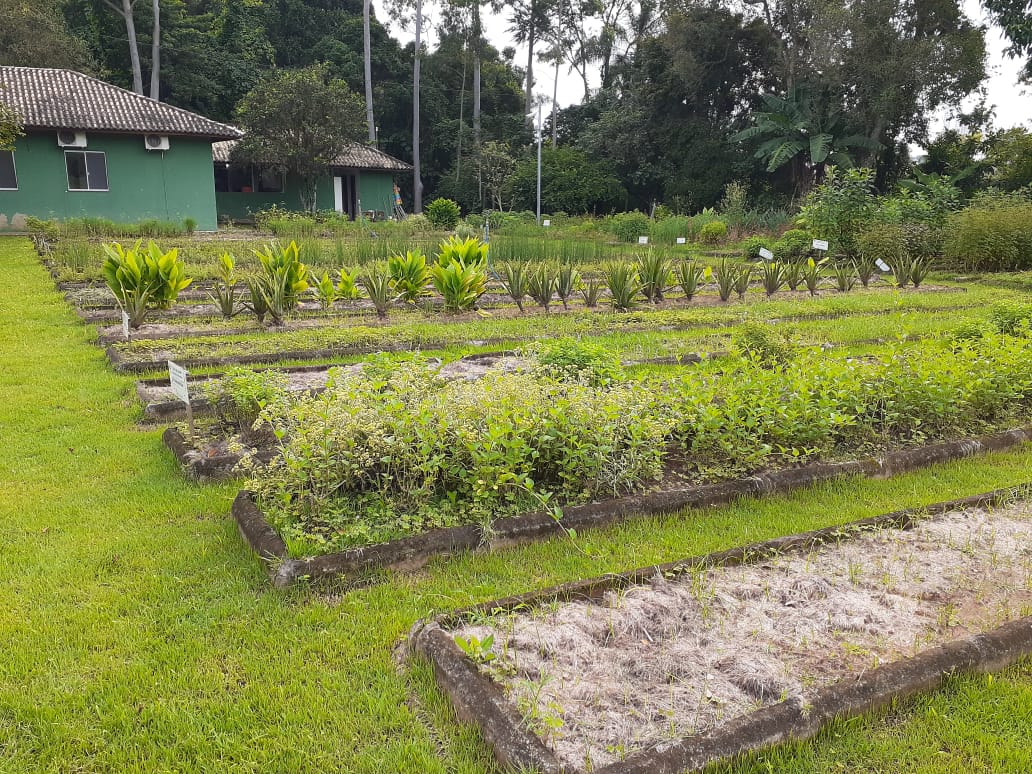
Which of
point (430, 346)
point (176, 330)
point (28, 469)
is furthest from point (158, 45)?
point (28, 469)

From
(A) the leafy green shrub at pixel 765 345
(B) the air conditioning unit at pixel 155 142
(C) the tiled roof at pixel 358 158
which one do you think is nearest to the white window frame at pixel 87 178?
(B) the air conditioning unit at pixel 155 142

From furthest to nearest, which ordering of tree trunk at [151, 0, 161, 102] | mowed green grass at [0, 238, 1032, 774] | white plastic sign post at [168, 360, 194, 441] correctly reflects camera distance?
tree trunk at [151, 0, 161, 102]
white plastic sign post at [168, 360, 194, 441]
mowed green grass at [0, 238, 1032, 774]

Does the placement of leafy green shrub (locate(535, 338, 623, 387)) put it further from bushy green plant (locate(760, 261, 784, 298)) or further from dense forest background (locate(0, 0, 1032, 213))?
dense forest background (locate(0, 0, 1032, 213))

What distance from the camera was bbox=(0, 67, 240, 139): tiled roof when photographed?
19.8m

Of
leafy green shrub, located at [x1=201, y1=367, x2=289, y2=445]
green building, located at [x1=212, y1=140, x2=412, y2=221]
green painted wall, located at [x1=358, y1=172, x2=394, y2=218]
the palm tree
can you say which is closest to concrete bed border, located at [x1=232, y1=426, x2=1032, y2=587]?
leafy green shrub, located at [x1=201, y1=367, x2=289, y2=445]

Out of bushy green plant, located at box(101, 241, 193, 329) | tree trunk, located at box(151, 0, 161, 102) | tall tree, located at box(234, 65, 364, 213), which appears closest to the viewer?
bushy green plant, located at box(101, 241, 193, 329)

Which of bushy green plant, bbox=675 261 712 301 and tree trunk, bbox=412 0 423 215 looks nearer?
bushy green plant, bbox=675 261 712 301

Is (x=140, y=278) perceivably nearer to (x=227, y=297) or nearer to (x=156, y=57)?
(x=227, y=297)

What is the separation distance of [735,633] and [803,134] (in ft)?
85.1

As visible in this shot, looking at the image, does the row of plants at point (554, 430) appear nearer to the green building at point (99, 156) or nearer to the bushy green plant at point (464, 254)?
the bushy green plant at point (464, 254)

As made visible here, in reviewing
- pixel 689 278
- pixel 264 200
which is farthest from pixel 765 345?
pixel 264 200

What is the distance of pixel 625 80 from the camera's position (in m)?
33.6

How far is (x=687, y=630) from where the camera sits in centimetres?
278

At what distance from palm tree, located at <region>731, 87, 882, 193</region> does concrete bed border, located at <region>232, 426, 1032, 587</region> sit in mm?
21912
